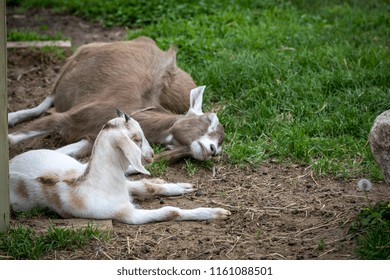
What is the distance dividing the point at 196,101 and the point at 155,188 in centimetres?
140

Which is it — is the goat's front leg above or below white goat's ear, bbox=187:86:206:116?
below

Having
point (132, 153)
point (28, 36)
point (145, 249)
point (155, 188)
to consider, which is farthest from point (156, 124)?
point (28, 36)

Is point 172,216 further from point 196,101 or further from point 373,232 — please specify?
point 196,101

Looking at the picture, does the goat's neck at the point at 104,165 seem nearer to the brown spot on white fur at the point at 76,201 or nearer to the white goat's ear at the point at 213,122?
the brown spot on white fur at the point at 76,201

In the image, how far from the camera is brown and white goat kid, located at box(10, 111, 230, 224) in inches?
239

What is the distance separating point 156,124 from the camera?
7.87 metres

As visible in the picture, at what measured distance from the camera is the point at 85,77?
8.77 metres

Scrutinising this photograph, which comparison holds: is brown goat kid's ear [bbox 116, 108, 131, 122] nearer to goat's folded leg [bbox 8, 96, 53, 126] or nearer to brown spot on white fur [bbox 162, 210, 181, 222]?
brown spot on white fur [bbox 162, 210, 181, 222]

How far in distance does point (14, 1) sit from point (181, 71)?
202 inches

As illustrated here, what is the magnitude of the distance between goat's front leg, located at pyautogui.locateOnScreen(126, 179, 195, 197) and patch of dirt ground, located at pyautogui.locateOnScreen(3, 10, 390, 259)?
69 mm

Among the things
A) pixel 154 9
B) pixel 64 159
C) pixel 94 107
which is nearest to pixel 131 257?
pixel 64 159

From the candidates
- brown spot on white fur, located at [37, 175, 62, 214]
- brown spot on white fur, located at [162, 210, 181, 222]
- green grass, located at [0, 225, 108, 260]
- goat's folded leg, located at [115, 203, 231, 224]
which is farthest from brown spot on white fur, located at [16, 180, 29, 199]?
brown spot on white fur, located at [162, 210, 181, 222]

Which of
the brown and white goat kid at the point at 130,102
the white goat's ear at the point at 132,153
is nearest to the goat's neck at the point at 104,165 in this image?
the white goat's ear at the point at 132,153

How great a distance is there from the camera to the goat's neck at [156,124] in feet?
25.6
